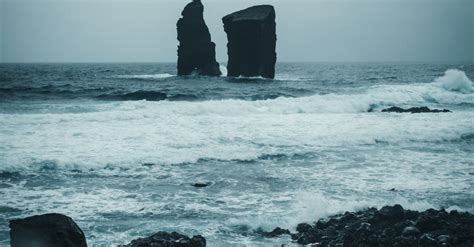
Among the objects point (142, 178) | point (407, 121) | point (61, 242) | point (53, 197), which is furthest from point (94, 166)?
point (407, 121)

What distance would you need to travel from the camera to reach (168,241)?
Result: 6227mm

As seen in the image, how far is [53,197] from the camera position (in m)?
9.08

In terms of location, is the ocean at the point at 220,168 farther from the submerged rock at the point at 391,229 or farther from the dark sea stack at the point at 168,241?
the dark sea stack at the point at 168,241

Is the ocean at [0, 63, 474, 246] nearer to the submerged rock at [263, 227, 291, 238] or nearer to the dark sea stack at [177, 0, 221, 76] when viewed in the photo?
the submerged rock at [263, 227, 291, 238]

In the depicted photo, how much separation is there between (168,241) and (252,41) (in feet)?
149

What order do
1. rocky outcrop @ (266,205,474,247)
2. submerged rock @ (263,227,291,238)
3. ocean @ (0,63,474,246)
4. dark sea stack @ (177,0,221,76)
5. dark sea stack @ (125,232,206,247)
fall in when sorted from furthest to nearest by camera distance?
dark sea stack @ (177,0,221,76), ocean @ (0,63,474,246), submerged rock @ (263,227,291,238), rocky outcrop @ (266,205,474,247), dark sea stack @ (125,232,206,247)

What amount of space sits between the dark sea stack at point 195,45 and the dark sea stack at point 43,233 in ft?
169

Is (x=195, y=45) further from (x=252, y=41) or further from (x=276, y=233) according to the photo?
(x=276, y=233)

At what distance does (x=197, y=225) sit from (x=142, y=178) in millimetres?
3591

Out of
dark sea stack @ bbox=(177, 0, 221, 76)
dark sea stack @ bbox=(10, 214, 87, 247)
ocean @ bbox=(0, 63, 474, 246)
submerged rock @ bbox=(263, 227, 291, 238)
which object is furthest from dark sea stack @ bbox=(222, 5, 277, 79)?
dark sea stack @ bbox=(10, 214, 87, 247)

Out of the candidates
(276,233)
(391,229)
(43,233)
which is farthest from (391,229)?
(43,233)

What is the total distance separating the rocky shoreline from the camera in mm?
5535

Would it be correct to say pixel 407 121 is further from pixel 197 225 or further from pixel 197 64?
pixel 197 64

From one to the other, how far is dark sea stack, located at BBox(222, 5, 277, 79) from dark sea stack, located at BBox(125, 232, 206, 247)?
44608mm
